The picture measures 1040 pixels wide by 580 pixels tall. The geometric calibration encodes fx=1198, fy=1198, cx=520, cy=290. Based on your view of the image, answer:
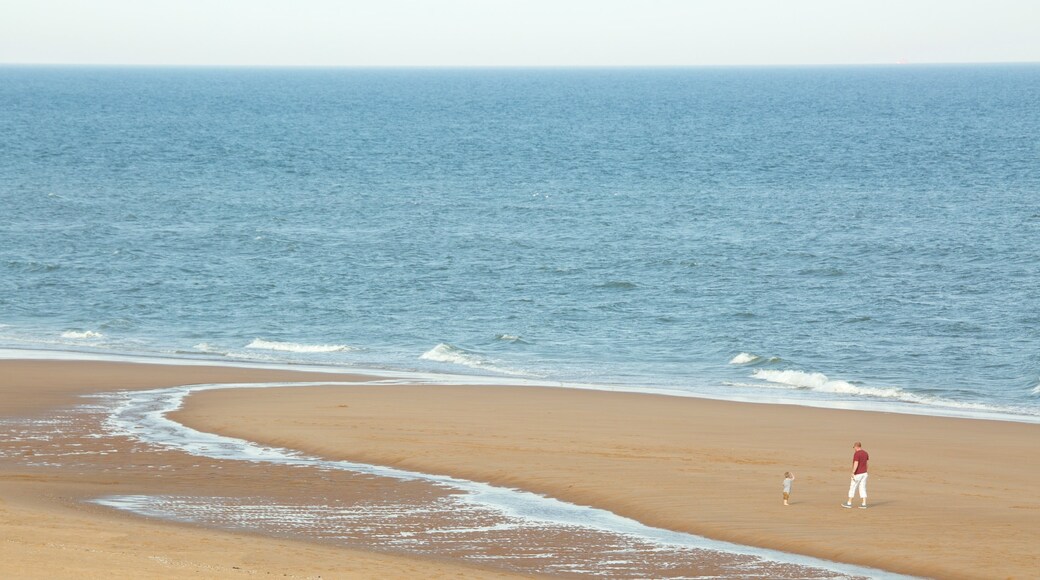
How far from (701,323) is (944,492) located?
845 inches

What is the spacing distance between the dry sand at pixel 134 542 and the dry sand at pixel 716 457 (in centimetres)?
441

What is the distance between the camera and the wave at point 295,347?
138ft

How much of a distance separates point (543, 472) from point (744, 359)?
54.3 feet

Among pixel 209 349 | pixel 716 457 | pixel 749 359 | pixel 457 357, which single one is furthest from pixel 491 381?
pixel 716 457

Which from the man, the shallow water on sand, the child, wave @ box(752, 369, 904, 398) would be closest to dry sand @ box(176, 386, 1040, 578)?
the child

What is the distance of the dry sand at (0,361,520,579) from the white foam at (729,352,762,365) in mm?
19909

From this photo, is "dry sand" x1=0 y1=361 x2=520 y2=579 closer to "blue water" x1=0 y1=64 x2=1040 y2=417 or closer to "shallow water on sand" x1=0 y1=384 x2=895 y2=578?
"shallow water on sand" x1=0 y1=384 x2=895 y2=578

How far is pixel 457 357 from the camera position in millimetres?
40844

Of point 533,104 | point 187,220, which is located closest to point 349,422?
point 187,220

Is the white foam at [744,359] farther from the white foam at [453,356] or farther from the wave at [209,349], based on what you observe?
the wave at [209,349]

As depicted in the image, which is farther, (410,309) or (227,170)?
(227,170)

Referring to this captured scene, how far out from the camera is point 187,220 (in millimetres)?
66312

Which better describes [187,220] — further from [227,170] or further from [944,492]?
[944,492]

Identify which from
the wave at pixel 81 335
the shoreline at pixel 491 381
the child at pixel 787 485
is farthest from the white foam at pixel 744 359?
the wave at pixel 81 335
